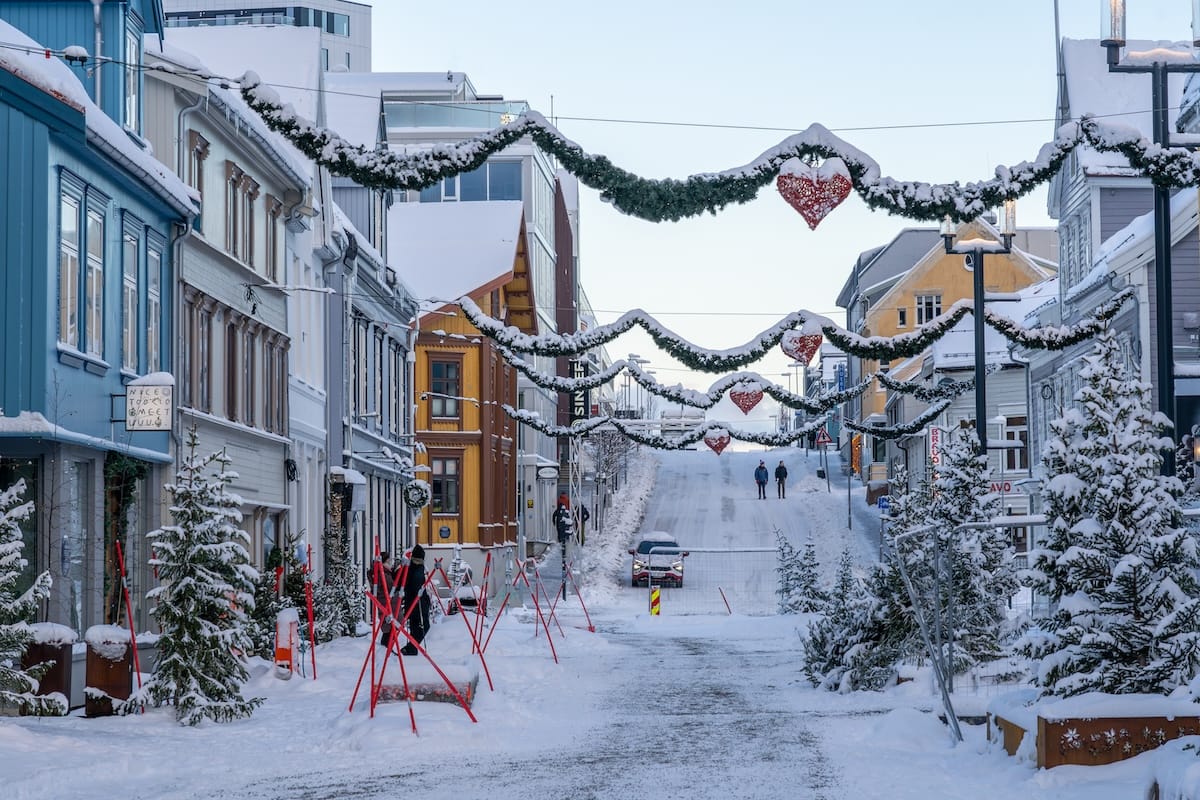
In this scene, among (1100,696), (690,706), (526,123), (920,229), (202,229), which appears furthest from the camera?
(920,229)

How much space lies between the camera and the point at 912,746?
15953 mm

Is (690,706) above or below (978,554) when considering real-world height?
below

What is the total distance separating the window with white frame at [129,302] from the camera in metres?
22.3

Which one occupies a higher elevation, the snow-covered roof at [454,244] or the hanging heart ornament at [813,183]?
the snow-covered roof at [454,244]

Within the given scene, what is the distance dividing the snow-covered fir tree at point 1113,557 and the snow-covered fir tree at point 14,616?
858cm

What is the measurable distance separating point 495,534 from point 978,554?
130 feet

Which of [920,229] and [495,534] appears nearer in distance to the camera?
[495,534]

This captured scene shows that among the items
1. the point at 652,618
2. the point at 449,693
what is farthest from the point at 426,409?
the point at 449,693

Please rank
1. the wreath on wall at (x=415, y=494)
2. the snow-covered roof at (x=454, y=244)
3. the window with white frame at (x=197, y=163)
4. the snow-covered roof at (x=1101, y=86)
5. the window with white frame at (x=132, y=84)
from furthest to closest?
the snow-covered roof at (x=454, y=244) → the wreath on wall at (x=415, y=494) → the snow-covered roof at (x=1101, y=86) → the window with white frame at (x=197, y=163) → the window with white frame at (x=132, y=84)

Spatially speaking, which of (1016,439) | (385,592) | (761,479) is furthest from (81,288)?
(761,479)

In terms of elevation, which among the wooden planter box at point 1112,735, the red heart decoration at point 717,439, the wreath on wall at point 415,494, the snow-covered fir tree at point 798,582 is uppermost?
the red heart decoration at point 717,439

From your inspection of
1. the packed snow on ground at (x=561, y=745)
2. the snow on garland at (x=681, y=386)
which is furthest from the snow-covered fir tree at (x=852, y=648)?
the snow on garland at (x=681, y=386)

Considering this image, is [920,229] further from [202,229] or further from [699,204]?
[699,204]

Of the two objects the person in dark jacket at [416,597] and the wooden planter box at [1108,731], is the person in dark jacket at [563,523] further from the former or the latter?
the wooden planter box at [1108,731]
